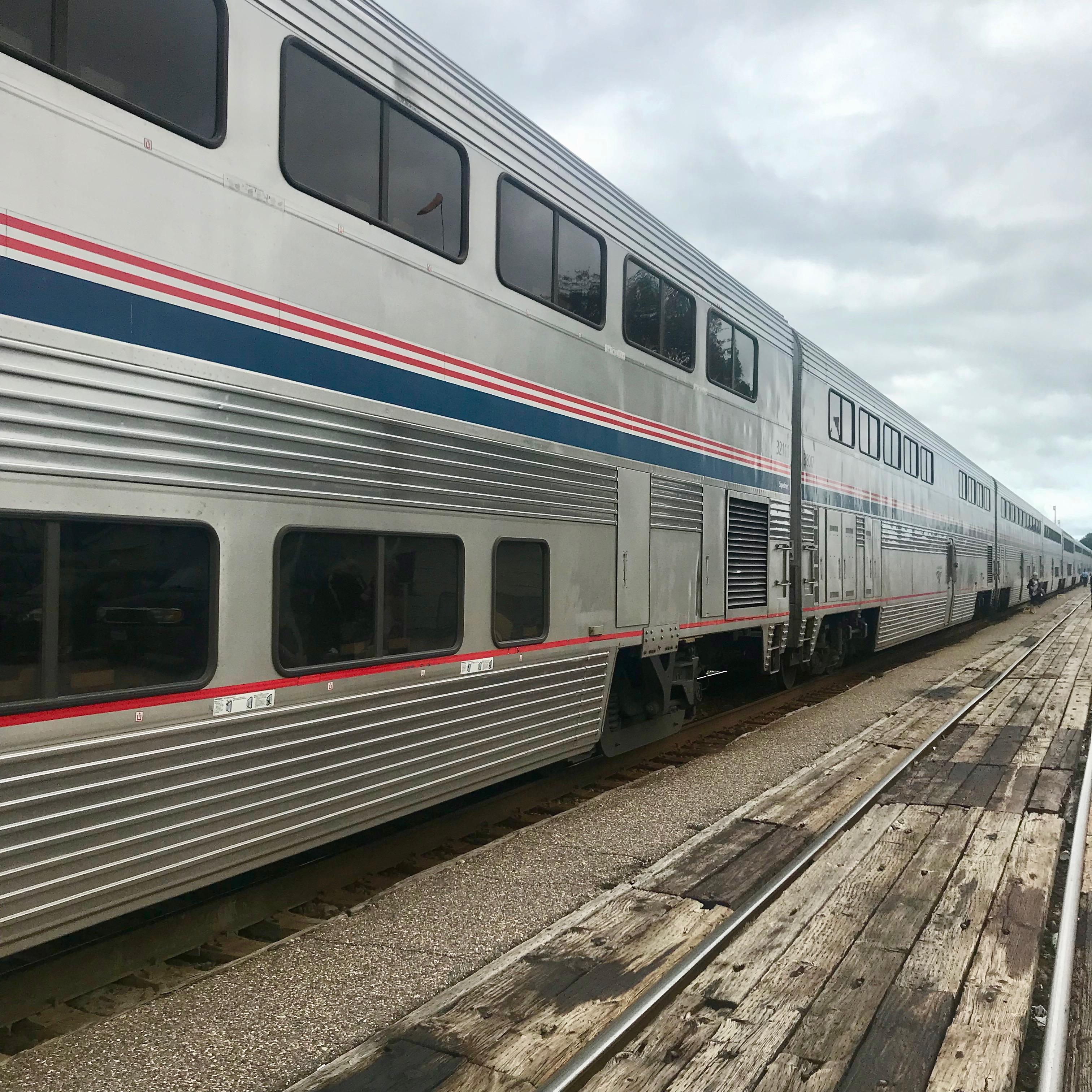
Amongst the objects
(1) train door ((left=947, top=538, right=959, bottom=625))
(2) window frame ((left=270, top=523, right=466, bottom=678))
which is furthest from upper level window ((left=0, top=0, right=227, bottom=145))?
(1) train door ((left=947, top=538, right=959, bottom=625))

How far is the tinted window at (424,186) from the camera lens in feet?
14.5

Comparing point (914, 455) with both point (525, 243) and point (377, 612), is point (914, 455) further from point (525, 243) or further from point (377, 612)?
point (377, 612)

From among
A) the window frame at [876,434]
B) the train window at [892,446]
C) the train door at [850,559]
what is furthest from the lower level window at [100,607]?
the train window at [892,446]

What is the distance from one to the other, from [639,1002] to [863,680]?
9.98 meters

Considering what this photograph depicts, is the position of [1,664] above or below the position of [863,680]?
above

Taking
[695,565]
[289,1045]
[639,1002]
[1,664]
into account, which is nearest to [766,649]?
[695,565]

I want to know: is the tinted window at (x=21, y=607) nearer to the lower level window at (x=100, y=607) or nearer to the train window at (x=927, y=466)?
the lower level window at (x=100, y=607)

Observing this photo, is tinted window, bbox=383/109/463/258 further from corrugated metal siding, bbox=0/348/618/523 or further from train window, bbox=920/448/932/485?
train window, bbox=920/448/932/485

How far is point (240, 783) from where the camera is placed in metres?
3.61

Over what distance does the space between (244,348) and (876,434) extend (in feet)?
37.4

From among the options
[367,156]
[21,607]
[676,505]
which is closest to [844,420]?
[676,505]

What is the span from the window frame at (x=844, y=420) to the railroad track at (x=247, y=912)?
17.6ft

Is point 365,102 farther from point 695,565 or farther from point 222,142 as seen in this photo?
point 695,565

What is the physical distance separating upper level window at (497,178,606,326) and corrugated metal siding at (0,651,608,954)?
223cm
